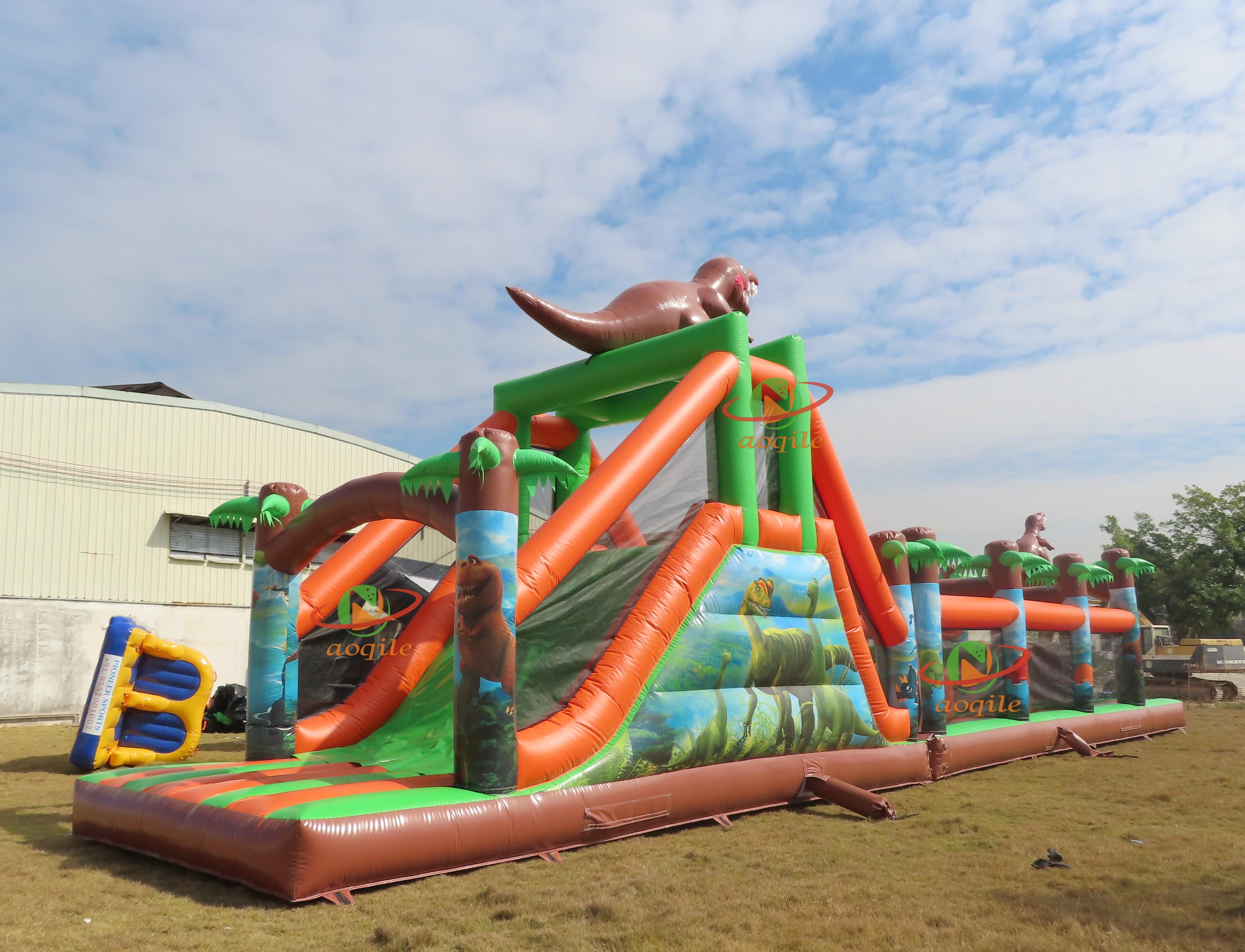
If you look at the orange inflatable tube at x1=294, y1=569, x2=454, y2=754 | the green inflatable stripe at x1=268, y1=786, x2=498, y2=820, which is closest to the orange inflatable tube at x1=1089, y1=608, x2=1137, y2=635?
the orange inflatable tube at x1=294, y1=569, x2=454, y2=754

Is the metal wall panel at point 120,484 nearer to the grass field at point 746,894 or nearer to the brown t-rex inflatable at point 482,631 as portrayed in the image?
the grass field at point 746,894

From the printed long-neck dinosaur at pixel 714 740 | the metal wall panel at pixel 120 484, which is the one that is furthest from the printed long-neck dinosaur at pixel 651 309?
the metal wall panel at pixel 120 484

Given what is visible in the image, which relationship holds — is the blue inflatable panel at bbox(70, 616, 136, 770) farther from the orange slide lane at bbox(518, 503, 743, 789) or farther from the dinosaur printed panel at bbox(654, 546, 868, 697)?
the dinosaur printed panel at bbox(654, 546, 868, 697)

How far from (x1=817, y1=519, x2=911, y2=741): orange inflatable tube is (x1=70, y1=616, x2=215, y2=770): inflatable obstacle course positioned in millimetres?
5952

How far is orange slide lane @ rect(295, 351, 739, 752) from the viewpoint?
6.41m

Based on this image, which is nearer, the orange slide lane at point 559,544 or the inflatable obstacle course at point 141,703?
the orange slide lane at point 559,544

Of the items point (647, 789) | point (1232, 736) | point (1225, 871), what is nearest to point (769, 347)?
point (647, 789)

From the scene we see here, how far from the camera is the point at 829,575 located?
8.13 metres

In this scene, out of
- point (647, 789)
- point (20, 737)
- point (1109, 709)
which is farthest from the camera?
point (1109, 709)

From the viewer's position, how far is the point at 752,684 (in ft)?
23.3

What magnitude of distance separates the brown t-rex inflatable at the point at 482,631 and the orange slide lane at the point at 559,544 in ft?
2.30

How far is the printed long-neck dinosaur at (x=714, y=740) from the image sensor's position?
6.41 meters

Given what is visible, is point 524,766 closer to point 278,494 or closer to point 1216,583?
point 278,494

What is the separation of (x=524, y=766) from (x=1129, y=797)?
556 cm
